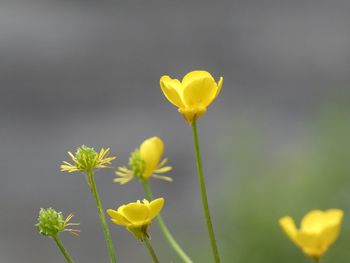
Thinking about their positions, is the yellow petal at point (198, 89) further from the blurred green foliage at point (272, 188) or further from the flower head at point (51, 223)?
the blurred green foliage at point (272, 188)

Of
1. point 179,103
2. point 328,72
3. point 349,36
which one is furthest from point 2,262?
point 179,103

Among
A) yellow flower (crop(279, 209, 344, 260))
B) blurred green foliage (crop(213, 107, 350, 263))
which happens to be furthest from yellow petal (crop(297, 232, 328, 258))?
blurred green foliage (crop(213, 107, 350, 263))

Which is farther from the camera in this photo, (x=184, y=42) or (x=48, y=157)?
(x=184, y=42)

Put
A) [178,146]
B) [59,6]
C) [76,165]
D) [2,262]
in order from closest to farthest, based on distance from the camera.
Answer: [76,165] → [2,262] → [178,146] → [59,6]

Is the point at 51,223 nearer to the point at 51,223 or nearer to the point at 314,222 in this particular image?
the point at 51,223

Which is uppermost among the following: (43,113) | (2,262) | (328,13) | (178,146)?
(328,13)

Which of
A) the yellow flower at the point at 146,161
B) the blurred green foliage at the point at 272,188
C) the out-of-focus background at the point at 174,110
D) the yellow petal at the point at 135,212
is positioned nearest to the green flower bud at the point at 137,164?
the yellow flower at the point at 146,161

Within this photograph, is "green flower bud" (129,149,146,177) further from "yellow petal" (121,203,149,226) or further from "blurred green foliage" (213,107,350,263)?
"blurred green foliage" (213,107,350,263)

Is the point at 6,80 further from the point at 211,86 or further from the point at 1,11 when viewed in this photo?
the point at 211,86
